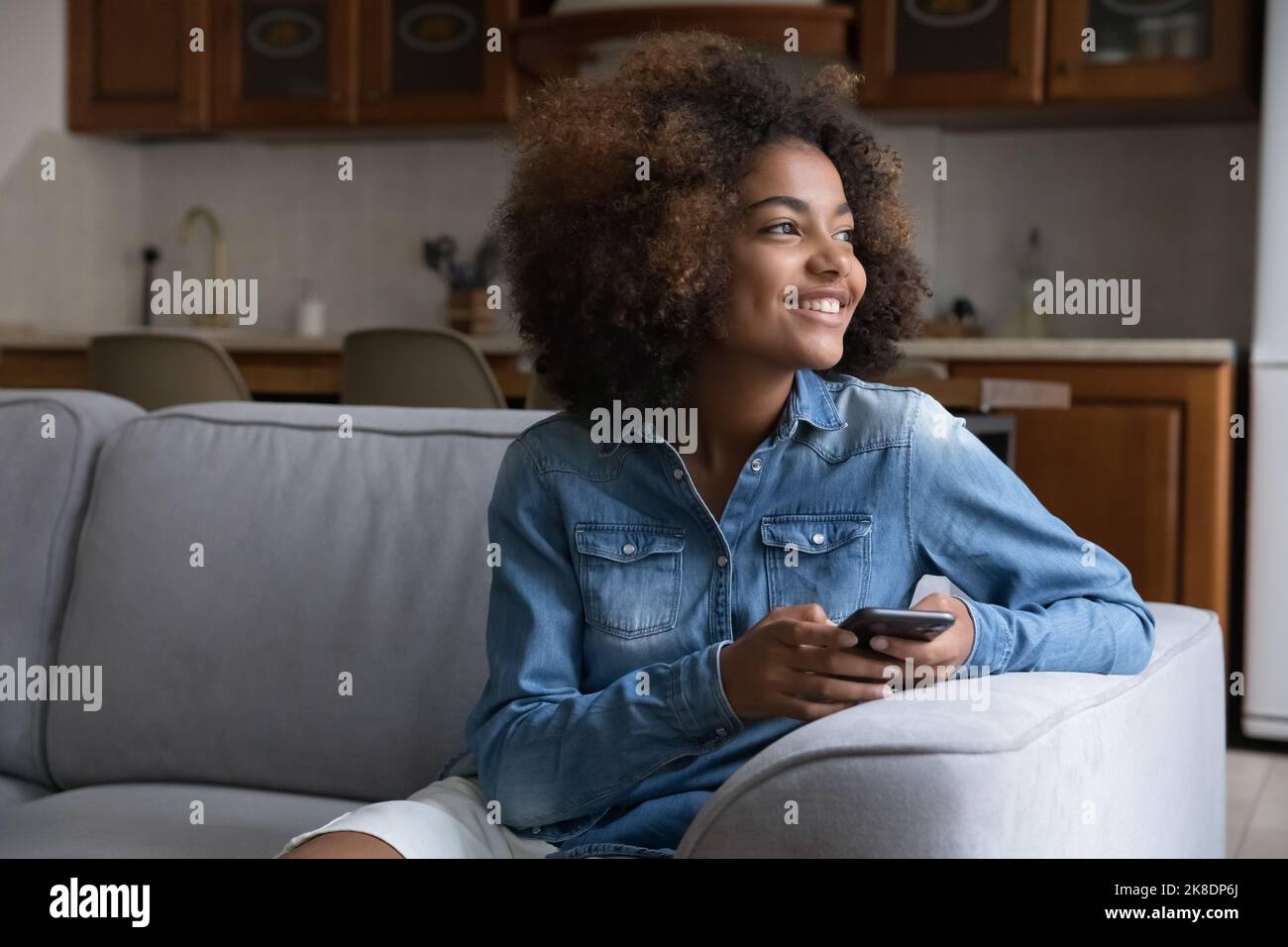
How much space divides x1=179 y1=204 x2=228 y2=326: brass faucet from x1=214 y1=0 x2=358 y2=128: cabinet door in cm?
46

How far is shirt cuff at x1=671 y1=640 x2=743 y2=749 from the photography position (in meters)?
1.07

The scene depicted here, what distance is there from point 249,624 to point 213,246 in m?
3.66

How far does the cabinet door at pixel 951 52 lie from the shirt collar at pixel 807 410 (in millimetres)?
2745

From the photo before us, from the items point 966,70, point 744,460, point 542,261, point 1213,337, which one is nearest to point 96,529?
point 542,261

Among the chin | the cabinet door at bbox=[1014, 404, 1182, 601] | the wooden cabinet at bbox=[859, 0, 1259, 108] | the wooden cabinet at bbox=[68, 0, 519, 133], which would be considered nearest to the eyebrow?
the chin

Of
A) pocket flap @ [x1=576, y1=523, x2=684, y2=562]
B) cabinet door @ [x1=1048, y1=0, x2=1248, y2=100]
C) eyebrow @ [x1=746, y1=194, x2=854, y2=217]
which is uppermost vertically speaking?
cabinet door @ [x1=1048, y1=0, x2=1248, y2=100]

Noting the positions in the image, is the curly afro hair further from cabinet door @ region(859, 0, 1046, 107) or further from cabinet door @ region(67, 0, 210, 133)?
cabinet door @ region(67, 0, 210, 133)

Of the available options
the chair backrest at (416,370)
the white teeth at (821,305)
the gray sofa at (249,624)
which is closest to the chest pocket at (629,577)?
the white teeth at (821,305)

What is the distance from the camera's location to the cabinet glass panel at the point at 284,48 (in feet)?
14.5

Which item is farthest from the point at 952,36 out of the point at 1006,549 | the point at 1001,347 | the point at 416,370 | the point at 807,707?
the point at 807,707

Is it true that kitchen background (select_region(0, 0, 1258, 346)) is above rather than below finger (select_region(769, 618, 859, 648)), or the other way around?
above

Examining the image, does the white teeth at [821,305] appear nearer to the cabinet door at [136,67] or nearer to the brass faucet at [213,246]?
the cabinet door at [136,67]

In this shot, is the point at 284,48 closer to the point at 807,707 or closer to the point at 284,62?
the point at 284,62

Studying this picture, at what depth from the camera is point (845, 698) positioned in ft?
3.32
